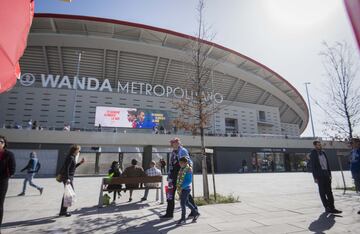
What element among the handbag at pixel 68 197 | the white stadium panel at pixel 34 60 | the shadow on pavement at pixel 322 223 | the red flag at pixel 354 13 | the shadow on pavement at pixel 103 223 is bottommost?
the shadow on pavement at pixel 103 223

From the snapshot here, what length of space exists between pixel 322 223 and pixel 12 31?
5.33 meters

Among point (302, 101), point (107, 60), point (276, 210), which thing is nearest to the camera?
point (276, 210)

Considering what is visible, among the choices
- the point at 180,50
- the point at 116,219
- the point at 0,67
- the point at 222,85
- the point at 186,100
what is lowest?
the point at 116,219

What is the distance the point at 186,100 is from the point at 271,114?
37560mm

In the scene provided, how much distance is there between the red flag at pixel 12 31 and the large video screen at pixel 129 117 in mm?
28097

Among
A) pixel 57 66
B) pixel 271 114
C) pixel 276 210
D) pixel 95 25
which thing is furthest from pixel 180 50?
pixel 276 210

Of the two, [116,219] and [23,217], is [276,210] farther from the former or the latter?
[23,217]

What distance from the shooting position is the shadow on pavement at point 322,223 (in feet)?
12.8

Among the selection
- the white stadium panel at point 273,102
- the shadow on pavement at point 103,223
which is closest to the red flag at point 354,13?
the shadow on pavement at point 103,223

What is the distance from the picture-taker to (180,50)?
3142 cm

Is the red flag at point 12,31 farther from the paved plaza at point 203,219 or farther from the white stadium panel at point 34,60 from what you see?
the white stadium panel at point 34,60

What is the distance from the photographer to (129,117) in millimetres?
29875

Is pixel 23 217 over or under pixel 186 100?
under

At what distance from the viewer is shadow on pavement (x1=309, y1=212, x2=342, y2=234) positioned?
3.91 meters
